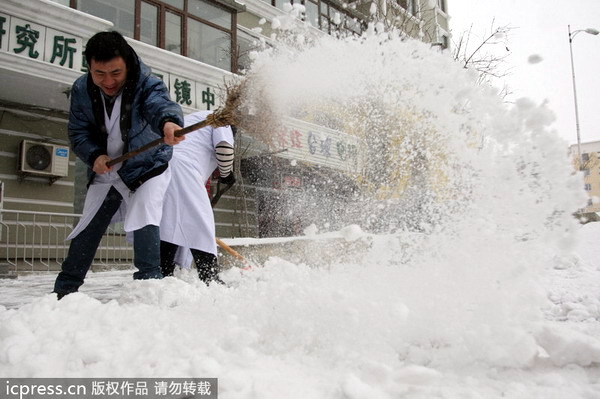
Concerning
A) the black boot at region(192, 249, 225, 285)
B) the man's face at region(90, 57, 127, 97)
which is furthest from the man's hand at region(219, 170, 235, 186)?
the man's face at region(90, 57, 127, 97)

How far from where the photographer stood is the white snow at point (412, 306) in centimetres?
147

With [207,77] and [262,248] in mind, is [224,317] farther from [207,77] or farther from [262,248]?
[207,77]

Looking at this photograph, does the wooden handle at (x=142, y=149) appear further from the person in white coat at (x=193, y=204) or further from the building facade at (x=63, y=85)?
the building facade at (x=63, y=85)

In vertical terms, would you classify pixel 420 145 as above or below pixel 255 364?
above

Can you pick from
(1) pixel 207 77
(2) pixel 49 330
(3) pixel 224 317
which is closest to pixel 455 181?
(3) pixel 224 317

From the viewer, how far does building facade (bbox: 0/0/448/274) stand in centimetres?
753

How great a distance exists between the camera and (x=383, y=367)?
1.47m

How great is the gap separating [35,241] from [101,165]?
6855mm

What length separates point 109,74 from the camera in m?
2.57

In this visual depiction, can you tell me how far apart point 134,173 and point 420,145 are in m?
2.28

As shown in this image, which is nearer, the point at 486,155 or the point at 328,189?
the point at 486,155

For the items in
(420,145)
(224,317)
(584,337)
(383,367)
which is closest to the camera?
(383,367)

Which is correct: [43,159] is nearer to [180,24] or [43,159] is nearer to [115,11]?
[115,11]

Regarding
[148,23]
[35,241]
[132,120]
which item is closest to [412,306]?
[132,120]
